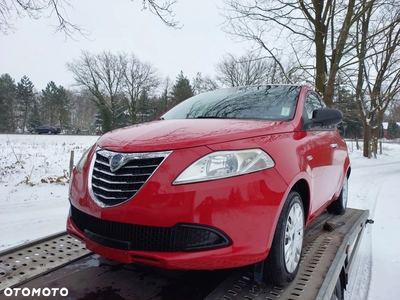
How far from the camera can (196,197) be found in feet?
4.94

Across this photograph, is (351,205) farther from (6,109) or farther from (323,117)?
(6,109)

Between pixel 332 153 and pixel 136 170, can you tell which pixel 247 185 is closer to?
pixel 136 170

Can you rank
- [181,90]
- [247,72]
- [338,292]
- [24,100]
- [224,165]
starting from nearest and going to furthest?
1. [224,165]
2. [338,292]
3. [247,72]
4. [181,90]
5. [24,100]

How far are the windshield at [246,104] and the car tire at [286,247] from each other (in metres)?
0.76

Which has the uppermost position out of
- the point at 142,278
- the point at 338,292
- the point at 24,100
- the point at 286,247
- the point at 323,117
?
the point at 24,100

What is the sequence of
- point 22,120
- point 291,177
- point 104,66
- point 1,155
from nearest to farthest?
point 291,177 → point 1,155 → point 104,66 → point 22,120

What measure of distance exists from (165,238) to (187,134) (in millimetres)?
633

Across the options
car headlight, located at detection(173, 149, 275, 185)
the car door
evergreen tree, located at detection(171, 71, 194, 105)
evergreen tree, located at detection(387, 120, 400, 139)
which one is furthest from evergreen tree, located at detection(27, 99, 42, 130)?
evergreen tree, located at detection(387, 120, 400, 139)

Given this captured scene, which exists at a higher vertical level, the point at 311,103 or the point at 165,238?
the point at 311,103

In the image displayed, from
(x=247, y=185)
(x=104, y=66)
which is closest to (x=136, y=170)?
(x=247, y=185)

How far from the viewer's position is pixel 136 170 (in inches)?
64.2

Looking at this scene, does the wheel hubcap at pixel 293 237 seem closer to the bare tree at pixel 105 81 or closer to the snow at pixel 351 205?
the snow at pixel 351 205

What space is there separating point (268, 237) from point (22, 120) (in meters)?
57.3

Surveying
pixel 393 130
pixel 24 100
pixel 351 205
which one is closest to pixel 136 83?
pixel 24 100
